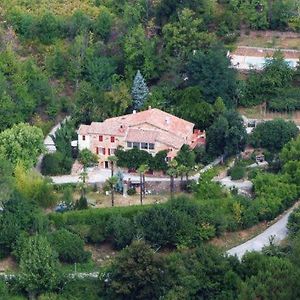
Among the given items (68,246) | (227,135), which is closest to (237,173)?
(227,135)

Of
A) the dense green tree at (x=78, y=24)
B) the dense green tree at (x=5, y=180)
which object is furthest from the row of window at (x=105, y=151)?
the dense green tree at (x=78, y=24)

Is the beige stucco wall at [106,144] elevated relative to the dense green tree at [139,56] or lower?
lower

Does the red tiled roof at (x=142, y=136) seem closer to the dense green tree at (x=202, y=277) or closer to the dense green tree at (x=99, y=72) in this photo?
the dense green tree at (x=99, y=72)

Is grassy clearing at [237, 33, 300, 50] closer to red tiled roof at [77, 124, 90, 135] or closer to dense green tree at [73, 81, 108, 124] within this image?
dense green tree at [73, 81, 108, 124]

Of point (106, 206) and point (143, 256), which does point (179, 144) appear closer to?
point (106, 206)

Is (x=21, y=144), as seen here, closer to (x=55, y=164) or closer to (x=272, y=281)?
(x=55, y=164)

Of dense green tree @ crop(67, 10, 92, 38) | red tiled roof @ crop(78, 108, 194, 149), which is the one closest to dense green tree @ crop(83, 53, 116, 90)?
dense green tree @ crop(67, 10, 92, 38)
